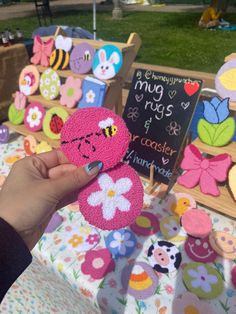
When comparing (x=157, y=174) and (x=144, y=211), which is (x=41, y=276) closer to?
(x=144, y=211)

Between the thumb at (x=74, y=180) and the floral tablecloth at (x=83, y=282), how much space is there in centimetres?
64

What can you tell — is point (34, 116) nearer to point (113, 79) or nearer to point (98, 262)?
point (113, 79)

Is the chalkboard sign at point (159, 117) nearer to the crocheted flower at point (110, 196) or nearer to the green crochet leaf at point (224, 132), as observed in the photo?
the green crochet leaf at point (224, 132)

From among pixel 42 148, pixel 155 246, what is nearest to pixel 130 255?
pixel 155 246

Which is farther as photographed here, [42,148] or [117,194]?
[42,148]

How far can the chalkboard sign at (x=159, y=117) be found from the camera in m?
1.79

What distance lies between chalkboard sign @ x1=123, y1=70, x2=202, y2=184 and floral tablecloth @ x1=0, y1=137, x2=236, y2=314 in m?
0.29

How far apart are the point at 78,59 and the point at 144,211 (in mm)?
1312

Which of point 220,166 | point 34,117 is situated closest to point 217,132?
point 220,166

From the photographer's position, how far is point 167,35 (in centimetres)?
848

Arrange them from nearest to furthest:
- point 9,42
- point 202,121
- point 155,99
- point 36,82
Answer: point 202,121 < point 155,99 < point 36,82 < point 9,42

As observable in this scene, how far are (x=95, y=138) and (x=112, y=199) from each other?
0.24 metres

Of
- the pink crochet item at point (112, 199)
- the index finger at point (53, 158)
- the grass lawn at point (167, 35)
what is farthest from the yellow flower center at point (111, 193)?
the grass lawn at point (167, 35)

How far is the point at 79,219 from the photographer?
6.03 ft
